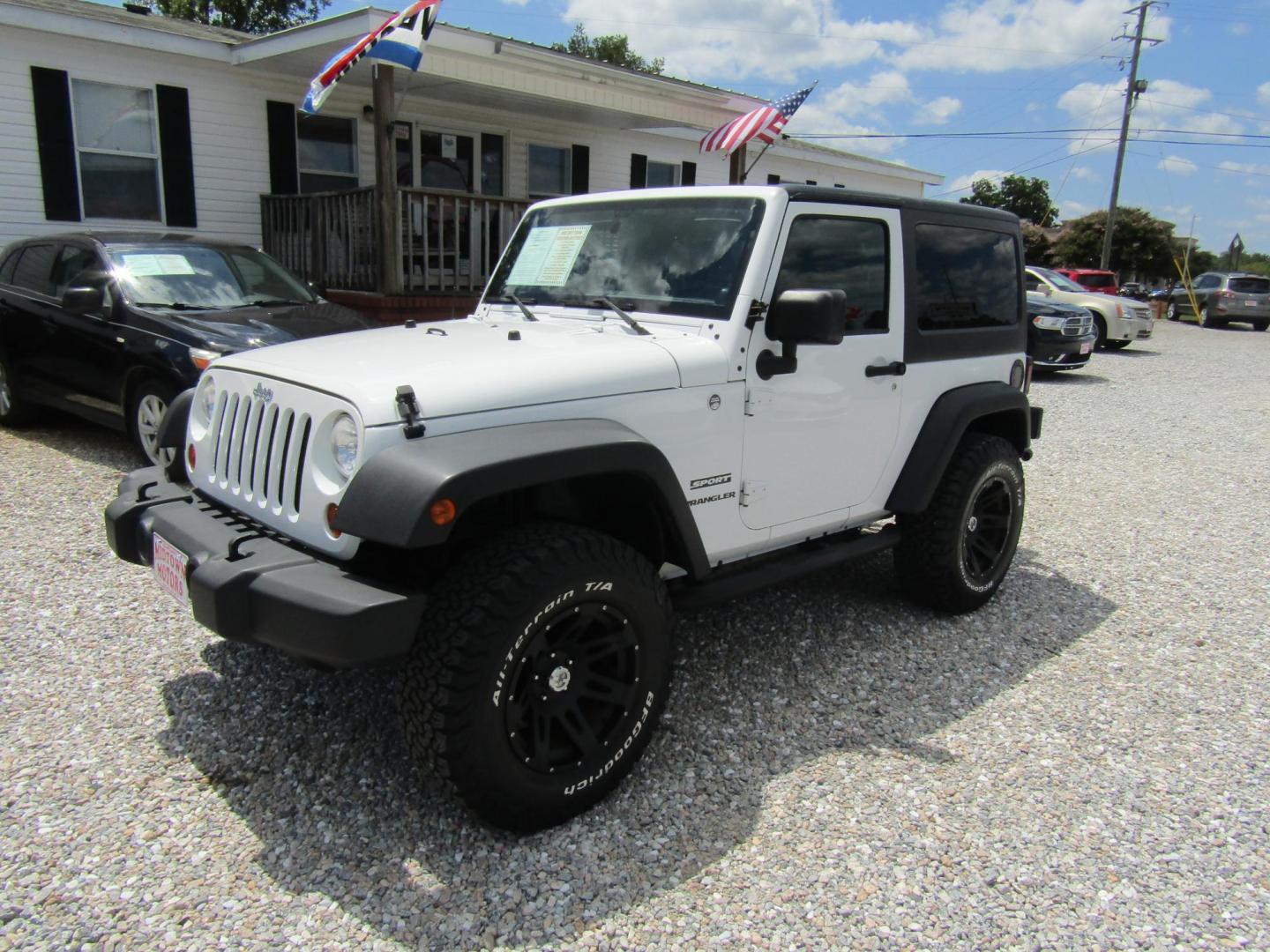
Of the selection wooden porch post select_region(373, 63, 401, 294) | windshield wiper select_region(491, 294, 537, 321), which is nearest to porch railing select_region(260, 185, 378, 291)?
wooden porch post select_region(373, 63, 401, 294)

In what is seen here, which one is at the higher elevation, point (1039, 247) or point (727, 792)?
point (1039, 247)

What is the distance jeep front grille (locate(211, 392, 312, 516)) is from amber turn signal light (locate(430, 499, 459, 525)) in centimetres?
56

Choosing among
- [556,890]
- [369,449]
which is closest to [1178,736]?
[556,890]

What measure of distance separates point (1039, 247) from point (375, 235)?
3654cm

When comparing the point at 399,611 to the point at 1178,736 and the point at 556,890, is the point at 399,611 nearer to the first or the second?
the point at 556,890

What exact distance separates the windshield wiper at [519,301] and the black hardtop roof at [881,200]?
1075mm

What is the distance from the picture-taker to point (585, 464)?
8.15 ft

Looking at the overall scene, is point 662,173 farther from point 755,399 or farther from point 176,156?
point 755,399

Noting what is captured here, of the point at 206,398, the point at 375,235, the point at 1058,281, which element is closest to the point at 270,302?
the point at 375,235

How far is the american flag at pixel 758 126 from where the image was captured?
1090cm

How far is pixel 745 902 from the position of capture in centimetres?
237

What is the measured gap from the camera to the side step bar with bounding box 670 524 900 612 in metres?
3.12

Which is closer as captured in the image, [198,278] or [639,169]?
[198,278]

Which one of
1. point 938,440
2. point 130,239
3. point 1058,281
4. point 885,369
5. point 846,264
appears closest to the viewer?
point 846,264
